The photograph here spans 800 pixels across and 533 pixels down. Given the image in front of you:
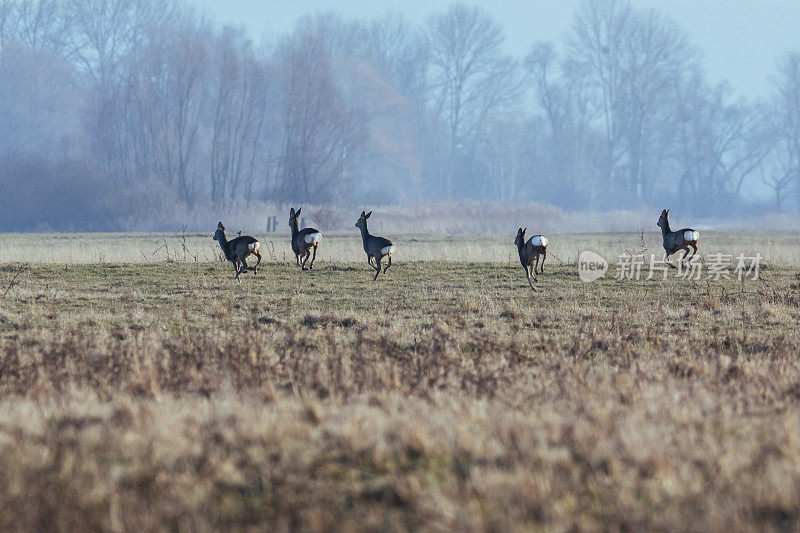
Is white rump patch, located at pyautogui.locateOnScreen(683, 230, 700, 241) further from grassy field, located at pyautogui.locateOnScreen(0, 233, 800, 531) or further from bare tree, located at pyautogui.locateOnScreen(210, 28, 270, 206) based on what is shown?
bare tree, located at pyautogui.locateOnScreen(210, 28, 270, 206)

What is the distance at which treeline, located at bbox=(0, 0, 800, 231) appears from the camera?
2451 inches

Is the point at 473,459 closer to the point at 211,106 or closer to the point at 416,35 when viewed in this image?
the point at 211,106

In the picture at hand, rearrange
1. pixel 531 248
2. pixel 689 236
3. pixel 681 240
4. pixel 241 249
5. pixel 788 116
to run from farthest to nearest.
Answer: pixel 788 116 → pixel 681 240 → pixel 689 236 → pixel 241 249 → pixel 531 248

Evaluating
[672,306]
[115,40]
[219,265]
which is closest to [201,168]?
[115,40]

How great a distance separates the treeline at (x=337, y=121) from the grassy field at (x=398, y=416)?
47.7 metres

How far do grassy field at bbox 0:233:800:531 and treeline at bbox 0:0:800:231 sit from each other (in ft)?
157

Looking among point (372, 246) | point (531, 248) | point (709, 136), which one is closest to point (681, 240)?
point (531, 248)

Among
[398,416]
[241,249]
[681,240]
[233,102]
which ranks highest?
[233,102]

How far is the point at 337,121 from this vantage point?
207 ft

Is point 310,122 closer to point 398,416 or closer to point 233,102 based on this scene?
point 233,102

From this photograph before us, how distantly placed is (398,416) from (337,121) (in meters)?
58.3

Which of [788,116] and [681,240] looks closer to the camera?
[681,240]

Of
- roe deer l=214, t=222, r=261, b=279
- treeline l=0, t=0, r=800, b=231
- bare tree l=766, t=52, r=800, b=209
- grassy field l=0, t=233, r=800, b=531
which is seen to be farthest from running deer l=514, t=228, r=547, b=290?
bare tree l=766, t=52, r=800, b=209

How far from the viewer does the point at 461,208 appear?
188 feet
